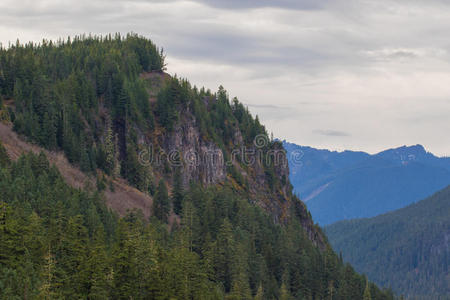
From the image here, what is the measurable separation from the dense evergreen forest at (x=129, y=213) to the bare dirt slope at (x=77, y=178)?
2241 mm

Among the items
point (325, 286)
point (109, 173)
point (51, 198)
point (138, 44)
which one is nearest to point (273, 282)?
point (325, 286)

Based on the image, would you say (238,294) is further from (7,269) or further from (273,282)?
(7,269)

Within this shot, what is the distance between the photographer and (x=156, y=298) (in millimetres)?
65250

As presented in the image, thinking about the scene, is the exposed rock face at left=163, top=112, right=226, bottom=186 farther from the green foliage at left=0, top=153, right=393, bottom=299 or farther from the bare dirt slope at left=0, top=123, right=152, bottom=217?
the bare dirt slope at left=0, top=123, right=152, bottom=217

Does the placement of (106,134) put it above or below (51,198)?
above

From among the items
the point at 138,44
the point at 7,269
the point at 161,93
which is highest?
the point at 138,44

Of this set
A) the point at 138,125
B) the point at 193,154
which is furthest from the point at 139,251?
the point at 193,154

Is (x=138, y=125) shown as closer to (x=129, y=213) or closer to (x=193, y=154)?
(x=193, y=154)

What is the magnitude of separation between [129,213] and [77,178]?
16.9m

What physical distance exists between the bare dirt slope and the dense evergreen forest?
7.35 ft

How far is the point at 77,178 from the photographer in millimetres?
111125

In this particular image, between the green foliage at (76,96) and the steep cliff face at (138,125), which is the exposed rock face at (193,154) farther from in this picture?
the green foliage at (76,96)

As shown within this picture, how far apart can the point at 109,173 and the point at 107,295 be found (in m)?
66.9

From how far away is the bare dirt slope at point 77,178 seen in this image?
10700cm
